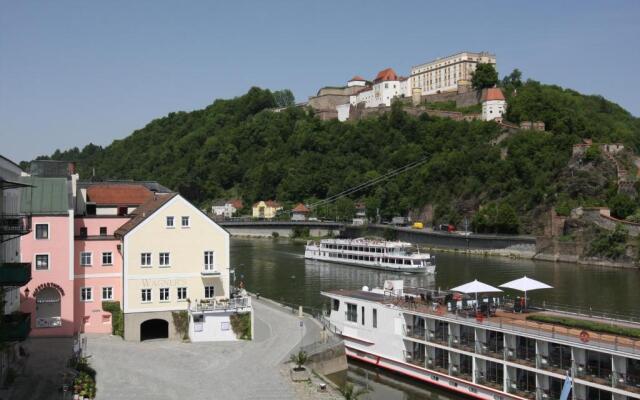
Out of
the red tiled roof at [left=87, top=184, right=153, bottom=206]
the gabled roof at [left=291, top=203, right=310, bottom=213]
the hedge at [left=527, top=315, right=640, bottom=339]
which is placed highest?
the gabled roof at [left=291, top=203, right=310, bottom=213]

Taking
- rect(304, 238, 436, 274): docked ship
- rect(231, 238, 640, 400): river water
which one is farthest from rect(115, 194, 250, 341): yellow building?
rect(304, 238, 436, 274): docked ship

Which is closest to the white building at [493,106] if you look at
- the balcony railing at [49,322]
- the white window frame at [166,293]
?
the white window frame at [166,293]

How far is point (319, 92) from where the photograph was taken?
19562 cm

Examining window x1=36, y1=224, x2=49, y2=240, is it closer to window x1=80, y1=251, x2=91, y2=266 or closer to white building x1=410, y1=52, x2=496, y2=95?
window x1=80, y1=251, x2=91, y2=266

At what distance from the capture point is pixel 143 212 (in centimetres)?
3700

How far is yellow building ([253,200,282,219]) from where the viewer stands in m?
155

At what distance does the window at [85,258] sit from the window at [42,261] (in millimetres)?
1931

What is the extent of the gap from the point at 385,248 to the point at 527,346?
54.9 metres

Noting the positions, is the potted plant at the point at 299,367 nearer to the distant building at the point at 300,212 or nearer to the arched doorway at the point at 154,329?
the arched doorway at the point at 154,329

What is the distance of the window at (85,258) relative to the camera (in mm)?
36438

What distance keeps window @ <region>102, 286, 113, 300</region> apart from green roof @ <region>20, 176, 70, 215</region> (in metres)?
4.48

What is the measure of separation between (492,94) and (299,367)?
387 ft

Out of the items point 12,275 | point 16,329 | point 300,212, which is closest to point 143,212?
point 16,329

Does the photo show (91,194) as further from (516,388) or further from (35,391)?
(516,388)
